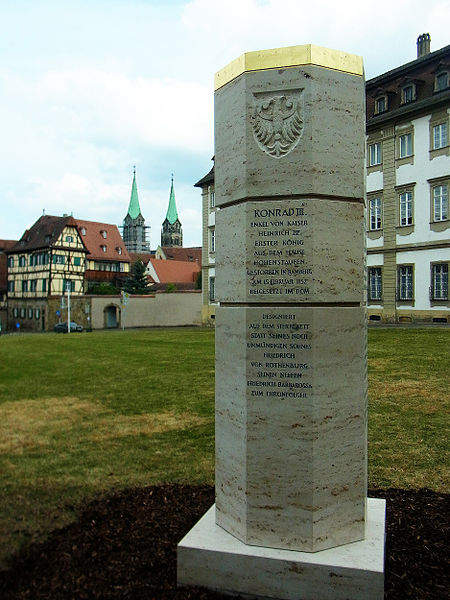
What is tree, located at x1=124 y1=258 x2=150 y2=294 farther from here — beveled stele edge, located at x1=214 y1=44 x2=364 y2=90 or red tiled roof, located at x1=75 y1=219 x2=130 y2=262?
beveled stele edge, located at x1=214 y1=44 x2=364 y2=90

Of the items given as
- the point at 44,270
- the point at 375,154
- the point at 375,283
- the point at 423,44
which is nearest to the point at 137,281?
the point at 44,270

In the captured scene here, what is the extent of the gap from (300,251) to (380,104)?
30.0 metres

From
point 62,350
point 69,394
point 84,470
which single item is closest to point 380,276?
point 62,350

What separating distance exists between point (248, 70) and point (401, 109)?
27.4 m

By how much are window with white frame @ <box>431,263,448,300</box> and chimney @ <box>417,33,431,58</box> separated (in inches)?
549

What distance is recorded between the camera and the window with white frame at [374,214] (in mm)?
30938

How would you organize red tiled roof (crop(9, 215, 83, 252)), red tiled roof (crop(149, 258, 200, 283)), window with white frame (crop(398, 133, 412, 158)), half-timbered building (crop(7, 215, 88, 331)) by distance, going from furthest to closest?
red tiled roof (crop(149, 258, 200, 283))
red tiled roof (crop(9, 215, 83, 252))
half-timbered building (crop(7, 215, 88, 331))
window with white frame (crop(398, 133, 412, 158))

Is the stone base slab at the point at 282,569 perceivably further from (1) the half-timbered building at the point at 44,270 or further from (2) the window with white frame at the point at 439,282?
(1) the half-timbered building at the point at 44,270

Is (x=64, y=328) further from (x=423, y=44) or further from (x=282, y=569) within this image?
(x=282, y=569)

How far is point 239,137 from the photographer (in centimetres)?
418

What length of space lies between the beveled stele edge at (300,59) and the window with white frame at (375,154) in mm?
28231

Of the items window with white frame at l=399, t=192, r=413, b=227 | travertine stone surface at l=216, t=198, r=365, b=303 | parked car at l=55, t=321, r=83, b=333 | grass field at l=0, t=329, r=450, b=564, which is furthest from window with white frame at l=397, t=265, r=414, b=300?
travertine stone surface at l=216, t=198, r=365, b=303

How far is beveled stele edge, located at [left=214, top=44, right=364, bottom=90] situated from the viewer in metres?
3.98

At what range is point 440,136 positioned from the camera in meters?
27.5
